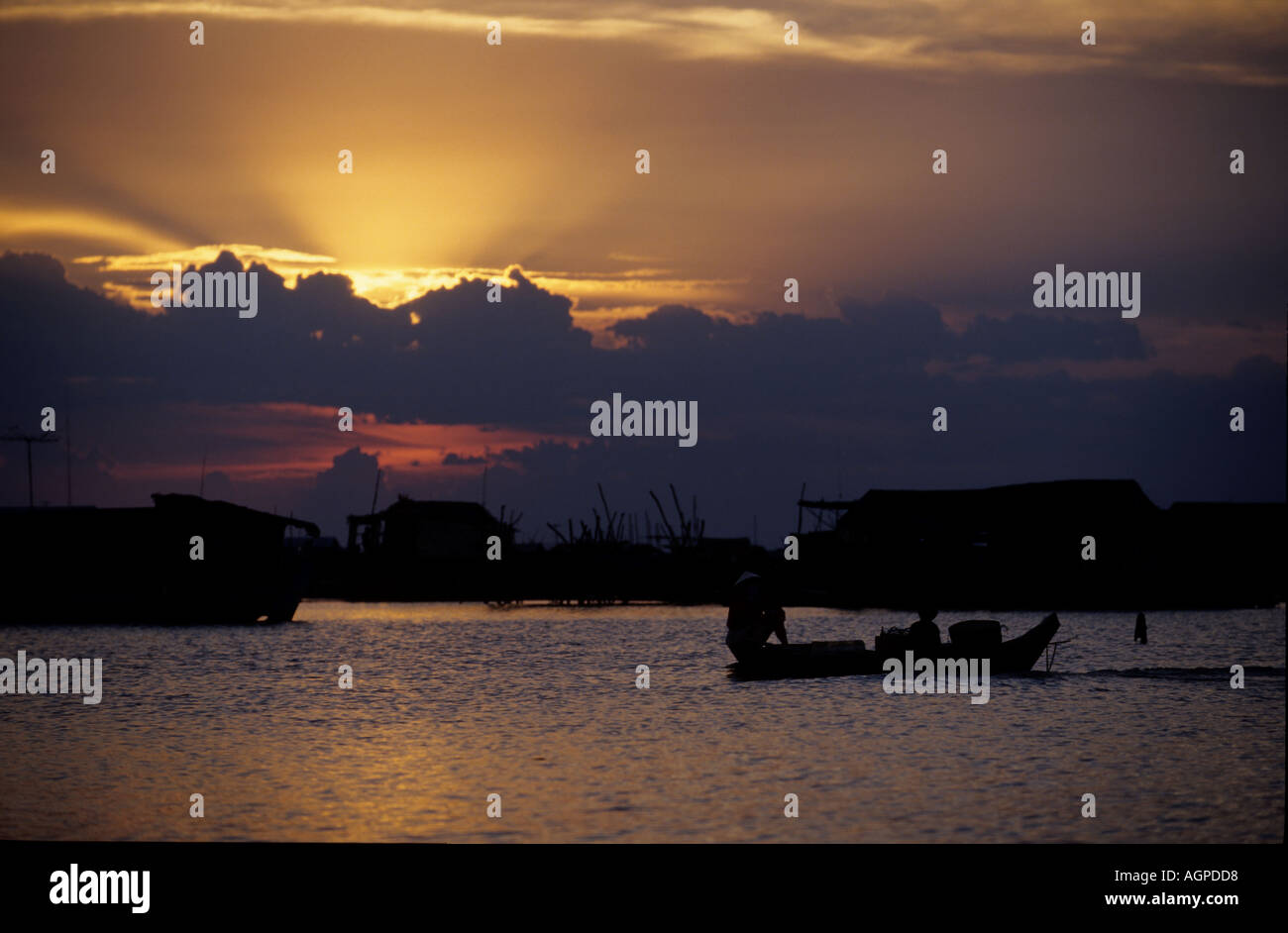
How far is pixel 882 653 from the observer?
3075cm

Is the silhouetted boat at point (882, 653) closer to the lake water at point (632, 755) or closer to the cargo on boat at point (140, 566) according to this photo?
the lake water at point (632, 755)

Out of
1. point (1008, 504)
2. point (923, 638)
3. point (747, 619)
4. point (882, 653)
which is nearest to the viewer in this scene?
point (923, 638)

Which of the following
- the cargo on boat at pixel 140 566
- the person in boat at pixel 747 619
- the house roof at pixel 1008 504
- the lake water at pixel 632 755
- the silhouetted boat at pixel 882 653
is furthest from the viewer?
the house roof at pixel 1008 504

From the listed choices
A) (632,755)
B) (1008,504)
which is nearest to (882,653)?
(632,755)

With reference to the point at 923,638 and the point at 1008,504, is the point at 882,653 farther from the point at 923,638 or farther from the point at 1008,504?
the point at 1008,504

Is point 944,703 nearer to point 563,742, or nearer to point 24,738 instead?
point 563,742

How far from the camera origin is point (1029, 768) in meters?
20.5

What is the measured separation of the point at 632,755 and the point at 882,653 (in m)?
10.7

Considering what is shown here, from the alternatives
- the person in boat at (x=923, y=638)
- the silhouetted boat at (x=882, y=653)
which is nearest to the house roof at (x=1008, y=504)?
the silhouetted boat at (x=882, y=653)

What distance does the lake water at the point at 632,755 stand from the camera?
1647 cm

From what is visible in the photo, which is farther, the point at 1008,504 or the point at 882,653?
the point at 1008,504

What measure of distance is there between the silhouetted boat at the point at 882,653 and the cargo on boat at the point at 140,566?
33.6 metres

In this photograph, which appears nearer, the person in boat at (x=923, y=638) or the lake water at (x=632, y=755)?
the lake water at (x=632, y=755)
